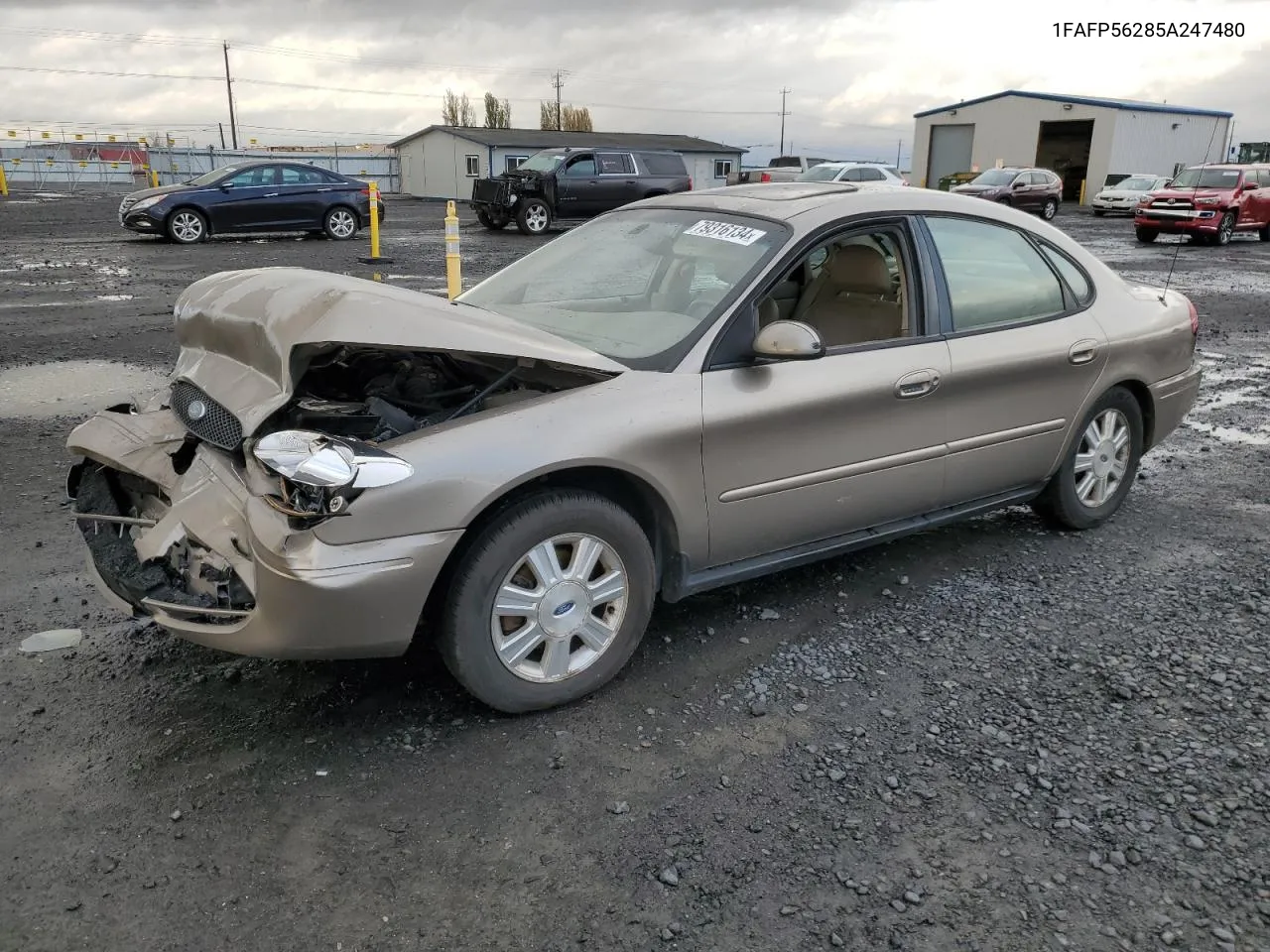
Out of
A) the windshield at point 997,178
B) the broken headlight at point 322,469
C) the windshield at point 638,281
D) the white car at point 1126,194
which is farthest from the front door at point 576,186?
the white car at point 1126,194

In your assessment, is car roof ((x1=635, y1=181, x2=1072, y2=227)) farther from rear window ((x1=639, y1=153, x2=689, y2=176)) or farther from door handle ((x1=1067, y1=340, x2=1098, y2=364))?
rear window ((x1=639, y1=153, x2=689, y2=176))

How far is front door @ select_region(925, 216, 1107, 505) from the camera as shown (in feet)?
13.5

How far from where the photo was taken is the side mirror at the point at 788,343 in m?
3.36

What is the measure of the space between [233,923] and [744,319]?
2365mm

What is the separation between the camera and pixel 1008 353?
4.21 meters

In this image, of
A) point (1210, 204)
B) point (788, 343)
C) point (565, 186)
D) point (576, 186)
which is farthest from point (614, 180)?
point (788, 343)

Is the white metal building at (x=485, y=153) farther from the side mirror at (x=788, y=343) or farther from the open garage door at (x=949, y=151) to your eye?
the side mirror at (x=788, y=343)

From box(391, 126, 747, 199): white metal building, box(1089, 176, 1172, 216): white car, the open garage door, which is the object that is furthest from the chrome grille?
the open garage door

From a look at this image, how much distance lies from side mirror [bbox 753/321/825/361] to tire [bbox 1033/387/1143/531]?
191 centimetres

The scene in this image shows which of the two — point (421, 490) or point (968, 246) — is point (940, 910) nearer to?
point (421, 490)

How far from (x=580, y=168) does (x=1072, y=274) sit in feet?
62.0

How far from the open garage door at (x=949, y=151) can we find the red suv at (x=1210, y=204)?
27.2 metres

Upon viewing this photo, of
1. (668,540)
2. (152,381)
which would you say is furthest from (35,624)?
(152,381)

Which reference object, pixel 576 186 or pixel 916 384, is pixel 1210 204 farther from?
pixel 916 384
